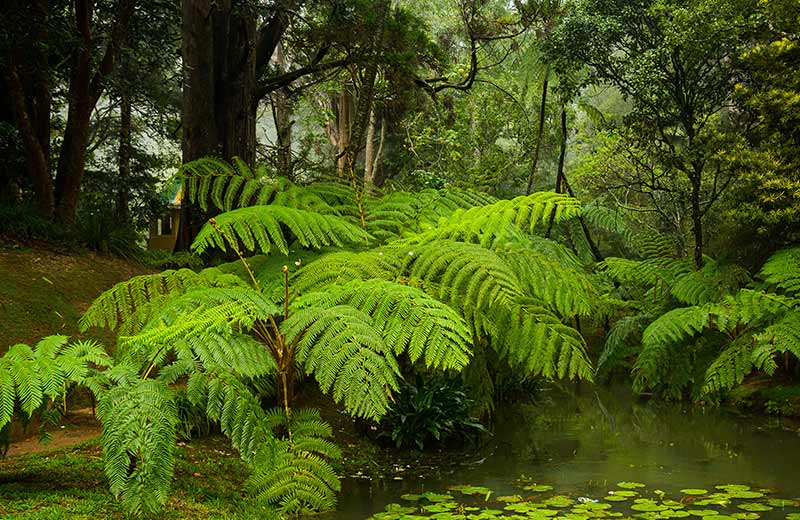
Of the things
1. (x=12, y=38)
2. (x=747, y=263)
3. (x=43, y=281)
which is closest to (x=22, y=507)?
(x=43, y=281)

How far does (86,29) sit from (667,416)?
651 cm

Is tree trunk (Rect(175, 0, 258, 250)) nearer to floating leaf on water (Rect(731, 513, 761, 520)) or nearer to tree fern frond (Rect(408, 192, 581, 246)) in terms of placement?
tree fern frond (Rect(408, 192, 581, 246))

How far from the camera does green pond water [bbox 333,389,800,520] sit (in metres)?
3.52

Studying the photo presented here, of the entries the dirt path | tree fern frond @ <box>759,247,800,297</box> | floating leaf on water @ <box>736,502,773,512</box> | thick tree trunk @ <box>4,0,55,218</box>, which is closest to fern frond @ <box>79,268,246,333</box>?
the dirt path

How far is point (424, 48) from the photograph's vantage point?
7.88m

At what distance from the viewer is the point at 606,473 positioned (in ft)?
14.2

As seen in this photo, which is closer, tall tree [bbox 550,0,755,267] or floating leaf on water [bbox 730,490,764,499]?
floating leaf on water [bbox 730,490,764,499]

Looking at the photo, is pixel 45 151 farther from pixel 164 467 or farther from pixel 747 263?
pixel 747 263

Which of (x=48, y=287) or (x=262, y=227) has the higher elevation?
(x=262, y=227)

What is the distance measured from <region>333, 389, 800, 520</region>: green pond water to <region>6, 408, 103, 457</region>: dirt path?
58.8 inches

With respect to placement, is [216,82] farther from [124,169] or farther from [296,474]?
[124,169]

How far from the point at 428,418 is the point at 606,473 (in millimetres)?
1372

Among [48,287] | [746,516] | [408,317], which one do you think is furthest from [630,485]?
[48,287]

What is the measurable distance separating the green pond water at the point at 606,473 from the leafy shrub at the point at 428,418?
0.57ft
